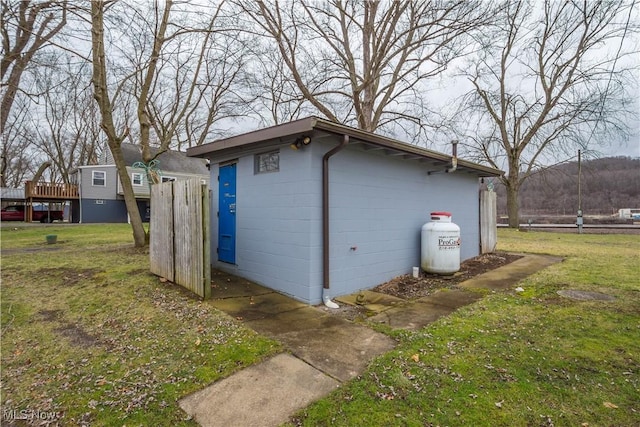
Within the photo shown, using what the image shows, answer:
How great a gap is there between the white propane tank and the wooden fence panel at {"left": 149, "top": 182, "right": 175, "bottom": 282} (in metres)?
4.68

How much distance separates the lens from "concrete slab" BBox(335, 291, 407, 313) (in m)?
4.46

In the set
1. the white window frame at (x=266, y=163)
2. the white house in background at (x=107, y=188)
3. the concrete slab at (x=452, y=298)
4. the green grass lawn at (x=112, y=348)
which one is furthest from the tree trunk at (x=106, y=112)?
the white house in background at (x=107, y=188)

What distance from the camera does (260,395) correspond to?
235cm

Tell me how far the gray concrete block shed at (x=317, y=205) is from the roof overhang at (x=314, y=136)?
0.02m

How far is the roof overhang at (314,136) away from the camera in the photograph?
13.6 ft

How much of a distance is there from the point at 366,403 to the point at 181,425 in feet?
4.08

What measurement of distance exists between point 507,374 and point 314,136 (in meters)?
3.44

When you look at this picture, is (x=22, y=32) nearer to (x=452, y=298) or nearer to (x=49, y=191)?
(x=452, y=298)

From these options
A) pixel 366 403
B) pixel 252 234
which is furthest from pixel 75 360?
pixel 252 234

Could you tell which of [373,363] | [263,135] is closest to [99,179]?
[263,135]

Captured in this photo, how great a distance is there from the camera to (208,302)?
4406mm

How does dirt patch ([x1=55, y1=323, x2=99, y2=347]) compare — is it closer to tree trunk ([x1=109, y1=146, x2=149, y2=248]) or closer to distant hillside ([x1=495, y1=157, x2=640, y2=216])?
tree trunk ([x1=109, y1=146, x2=149, y2=248])

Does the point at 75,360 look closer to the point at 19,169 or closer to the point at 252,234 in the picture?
the point at 252,234

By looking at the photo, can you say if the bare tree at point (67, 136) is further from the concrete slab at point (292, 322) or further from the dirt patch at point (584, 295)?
the dirt patch at point (584, 295)
